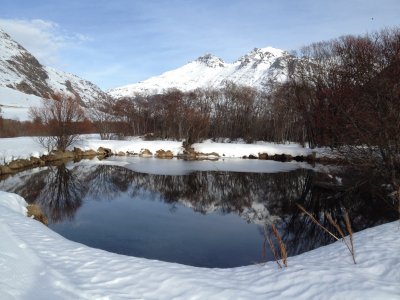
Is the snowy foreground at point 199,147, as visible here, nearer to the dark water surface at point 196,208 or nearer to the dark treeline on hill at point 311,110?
the dark treeline on hill at point 311,110

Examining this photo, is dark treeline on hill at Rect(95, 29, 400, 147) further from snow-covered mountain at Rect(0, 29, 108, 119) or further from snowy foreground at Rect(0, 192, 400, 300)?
snow-covered mountain at Rect(0, 29, 108, 119)

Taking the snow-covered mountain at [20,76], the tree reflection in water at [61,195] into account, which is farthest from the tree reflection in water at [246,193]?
the snow-covered mountain at [20,76]

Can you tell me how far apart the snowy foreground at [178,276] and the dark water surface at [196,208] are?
79.7 inches

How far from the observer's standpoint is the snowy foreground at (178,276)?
4453mm

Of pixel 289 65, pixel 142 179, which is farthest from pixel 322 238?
pixel 289 65

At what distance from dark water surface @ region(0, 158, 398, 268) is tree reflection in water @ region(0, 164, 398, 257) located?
0.13 ft

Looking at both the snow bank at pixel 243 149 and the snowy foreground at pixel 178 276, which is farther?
the snow bank at pixel 243 149

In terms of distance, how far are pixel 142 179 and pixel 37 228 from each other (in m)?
11.5

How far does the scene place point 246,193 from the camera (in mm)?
15930

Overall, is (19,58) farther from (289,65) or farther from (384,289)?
(384,289)

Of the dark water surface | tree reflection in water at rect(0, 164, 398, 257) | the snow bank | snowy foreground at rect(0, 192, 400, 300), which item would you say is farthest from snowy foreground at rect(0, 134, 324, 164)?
snowy foreground at rect(0, 192, 400, 300)

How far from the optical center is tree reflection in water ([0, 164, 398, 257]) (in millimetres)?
11273

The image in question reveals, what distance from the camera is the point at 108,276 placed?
16.9 ft

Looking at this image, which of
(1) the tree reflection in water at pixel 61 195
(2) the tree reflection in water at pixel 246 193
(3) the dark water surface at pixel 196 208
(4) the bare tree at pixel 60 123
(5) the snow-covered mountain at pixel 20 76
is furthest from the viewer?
(5) the snow-covered mountain at pixel 20 76
